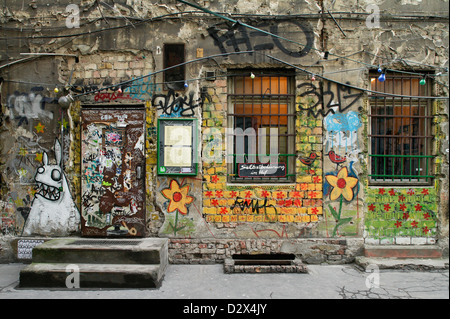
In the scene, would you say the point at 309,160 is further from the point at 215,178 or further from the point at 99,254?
the point at 99,254

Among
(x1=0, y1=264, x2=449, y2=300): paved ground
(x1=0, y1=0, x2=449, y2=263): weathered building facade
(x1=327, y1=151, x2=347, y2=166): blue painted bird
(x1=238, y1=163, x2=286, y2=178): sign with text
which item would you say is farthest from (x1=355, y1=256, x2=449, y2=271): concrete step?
(x1=238, y1=163, x2=286, y2=178): sign with text

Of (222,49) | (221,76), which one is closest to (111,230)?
(221,76)

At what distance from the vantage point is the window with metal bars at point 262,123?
538 cm

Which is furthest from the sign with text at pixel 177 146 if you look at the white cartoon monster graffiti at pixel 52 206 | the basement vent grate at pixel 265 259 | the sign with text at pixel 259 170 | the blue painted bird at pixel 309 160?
the blue painted bird at pixel 309 160

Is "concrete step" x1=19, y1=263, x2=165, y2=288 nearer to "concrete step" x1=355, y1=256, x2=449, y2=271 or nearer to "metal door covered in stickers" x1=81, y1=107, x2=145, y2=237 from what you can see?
"metal door covered in stickers" x1=81, y1=107, x2=145, y2=237

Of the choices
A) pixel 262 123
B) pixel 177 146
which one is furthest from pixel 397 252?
pixel 177 146

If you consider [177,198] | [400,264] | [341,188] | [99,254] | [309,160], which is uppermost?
[309,160]

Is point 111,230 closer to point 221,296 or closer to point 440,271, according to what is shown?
point 221,296

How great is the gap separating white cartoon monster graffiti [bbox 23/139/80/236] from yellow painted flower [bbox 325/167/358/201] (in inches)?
187

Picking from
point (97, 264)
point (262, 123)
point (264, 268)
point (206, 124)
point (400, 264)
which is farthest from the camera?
point (262, 123)

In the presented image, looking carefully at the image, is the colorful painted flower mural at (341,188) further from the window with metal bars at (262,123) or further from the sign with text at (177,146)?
the sign with text at (177,146)

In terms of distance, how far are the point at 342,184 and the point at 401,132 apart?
159 cm

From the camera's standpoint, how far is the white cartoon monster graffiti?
5277mm

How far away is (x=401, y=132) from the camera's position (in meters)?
5.49
